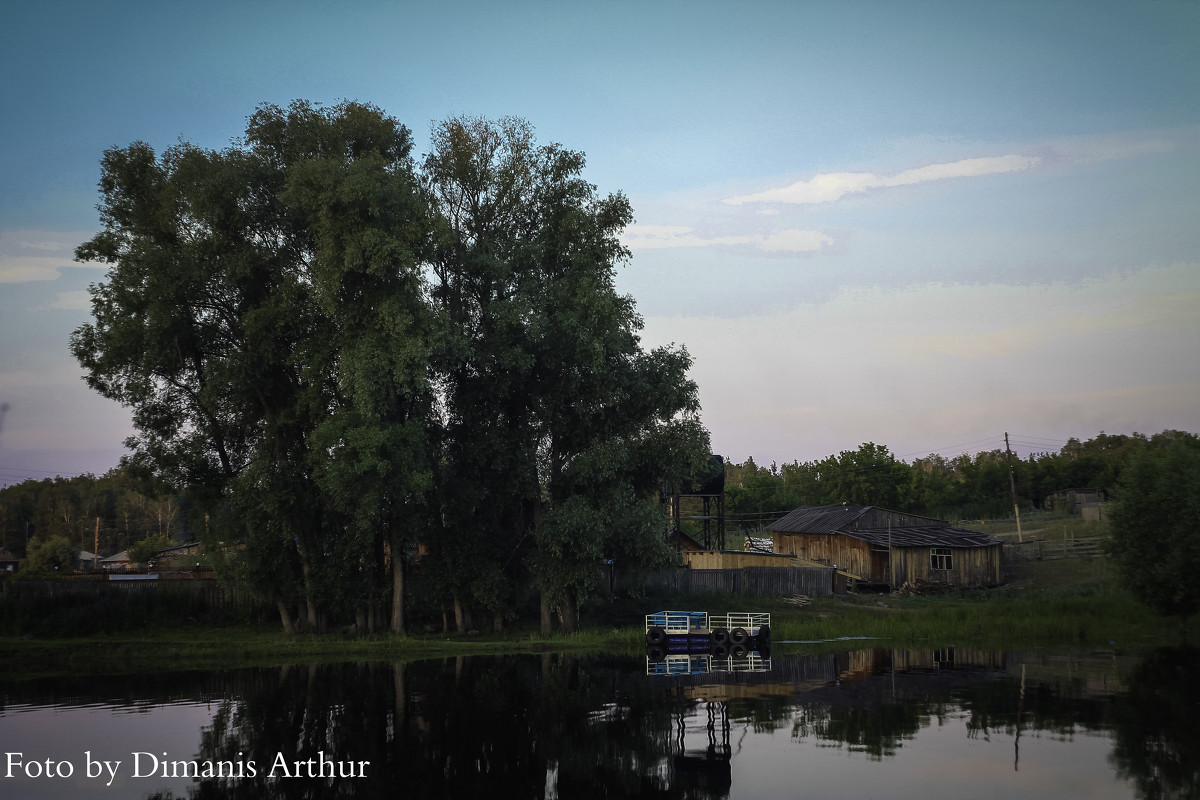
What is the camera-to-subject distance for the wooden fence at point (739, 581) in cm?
5441

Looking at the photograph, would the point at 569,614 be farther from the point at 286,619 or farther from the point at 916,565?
the point at 916,565

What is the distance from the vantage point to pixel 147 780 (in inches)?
747

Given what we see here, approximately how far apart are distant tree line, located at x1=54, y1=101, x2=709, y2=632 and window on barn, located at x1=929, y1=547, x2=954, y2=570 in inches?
1164

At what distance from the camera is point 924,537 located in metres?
66.3

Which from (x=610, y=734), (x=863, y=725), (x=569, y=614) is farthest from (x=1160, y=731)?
(x=569, y=614)

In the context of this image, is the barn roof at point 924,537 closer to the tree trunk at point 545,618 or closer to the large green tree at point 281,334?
the tree trunk at point 545,618

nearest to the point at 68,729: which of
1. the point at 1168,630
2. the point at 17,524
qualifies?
the point at 1168,630

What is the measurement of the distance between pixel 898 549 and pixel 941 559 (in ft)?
10.6

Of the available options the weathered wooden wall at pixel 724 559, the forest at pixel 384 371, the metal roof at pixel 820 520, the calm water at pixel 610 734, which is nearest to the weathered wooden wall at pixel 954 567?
the metal roof at pixel 820 520

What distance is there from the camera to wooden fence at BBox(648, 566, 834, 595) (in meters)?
54.4

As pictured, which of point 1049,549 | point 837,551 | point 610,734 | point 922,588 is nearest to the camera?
point 610,734

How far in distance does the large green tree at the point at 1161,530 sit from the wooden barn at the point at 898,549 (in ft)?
71.7

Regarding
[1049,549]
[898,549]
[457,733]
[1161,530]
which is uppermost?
[1161,530]

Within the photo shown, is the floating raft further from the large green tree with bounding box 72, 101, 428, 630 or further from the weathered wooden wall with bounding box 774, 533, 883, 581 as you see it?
the weathered wooden wall with bounding box 774, 533, 883, 581
